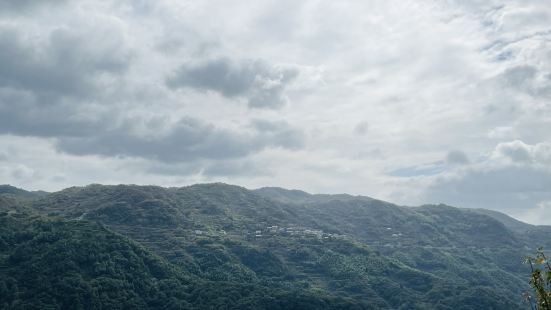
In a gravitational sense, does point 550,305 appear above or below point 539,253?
below
